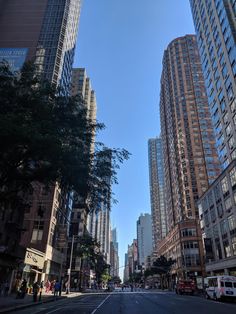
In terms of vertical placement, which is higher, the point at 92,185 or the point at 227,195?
the point at 227,195

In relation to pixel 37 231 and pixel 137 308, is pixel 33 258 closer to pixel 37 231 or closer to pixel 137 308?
pixel 37 231

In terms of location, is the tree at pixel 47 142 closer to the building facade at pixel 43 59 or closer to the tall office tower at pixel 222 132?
the building facade at pixel 43 59

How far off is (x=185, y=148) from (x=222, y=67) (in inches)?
1895

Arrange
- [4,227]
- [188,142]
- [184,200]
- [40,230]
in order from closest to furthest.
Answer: [4,227]
[40,230]
[184,200]
[188,142]

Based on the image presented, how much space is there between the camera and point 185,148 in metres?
108

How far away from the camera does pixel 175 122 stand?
11712 cm

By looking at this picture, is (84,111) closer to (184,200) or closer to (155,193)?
(184,200)

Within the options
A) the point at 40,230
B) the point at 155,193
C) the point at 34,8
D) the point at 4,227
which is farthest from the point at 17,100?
the point at 155,193

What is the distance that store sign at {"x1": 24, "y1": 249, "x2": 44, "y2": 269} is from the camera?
134 ft

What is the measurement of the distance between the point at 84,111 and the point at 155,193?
174352mm

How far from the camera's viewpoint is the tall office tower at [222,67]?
58062 millimetres

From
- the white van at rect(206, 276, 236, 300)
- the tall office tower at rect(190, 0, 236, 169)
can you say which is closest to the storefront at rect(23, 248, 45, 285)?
the white van at rect(206, 276, 236, 300)

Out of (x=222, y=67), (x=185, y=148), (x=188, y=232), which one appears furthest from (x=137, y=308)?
(x=185, y=148)

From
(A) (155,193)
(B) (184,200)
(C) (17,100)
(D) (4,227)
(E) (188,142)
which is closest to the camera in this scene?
(C) (17,100)
